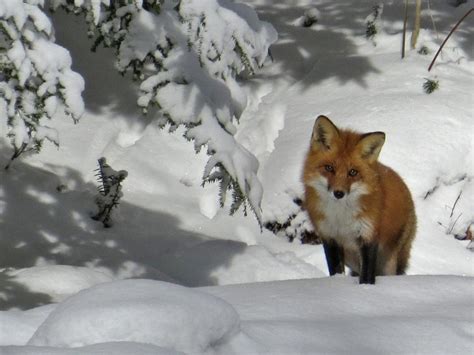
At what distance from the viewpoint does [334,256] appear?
607cm

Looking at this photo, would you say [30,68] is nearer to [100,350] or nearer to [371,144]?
[371,144]

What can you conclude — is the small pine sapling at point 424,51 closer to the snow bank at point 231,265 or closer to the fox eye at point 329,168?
the snow bank at point 231,265

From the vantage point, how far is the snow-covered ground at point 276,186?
5.09 metres

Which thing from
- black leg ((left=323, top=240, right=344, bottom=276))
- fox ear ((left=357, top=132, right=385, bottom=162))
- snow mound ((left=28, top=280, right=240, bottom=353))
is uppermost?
snow mound ((left=28, top=280, right=240, bottom=353))

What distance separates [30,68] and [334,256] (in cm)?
226

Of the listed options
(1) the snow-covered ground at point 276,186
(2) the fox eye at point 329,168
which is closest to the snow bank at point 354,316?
(1) the snow-covered ground at point 276,186

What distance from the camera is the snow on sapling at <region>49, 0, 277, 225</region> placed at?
19.0 feet

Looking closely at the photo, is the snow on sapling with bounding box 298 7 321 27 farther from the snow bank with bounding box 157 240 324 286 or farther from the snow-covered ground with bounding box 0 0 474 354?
the snow bank with bounding box 157 240 324 286

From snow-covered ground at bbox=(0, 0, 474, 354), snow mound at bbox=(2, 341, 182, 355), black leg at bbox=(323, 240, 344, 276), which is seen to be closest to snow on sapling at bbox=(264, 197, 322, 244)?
snow-covered ground at bbox=(0, 0, 474, 354)

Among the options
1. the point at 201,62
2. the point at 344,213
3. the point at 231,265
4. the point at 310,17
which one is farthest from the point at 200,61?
the point at 310,17

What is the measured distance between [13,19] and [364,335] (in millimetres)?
2612

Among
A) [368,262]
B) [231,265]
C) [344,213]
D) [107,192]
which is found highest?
[344,213]

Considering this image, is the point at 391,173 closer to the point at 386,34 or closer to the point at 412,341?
the point at 412,341

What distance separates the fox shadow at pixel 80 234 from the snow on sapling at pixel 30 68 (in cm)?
222
